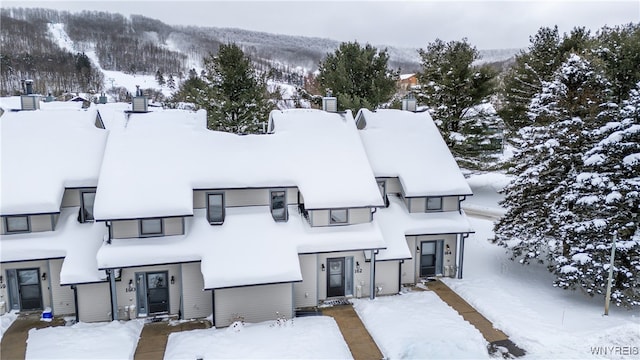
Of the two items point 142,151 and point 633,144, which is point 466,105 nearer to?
point 633,144

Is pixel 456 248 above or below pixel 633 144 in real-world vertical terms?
below

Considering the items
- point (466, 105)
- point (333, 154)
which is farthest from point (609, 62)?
point (333, 154)

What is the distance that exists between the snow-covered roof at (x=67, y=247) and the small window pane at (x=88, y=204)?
406 mm

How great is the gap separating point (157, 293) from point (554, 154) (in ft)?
55.4

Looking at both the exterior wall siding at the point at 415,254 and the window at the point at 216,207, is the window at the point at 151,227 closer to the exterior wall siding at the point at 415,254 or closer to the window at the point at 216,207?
the window at the point at 216,207

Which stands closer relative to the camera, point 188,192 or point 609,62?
point 188,192

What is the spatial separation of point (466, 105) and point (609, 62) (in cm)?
880

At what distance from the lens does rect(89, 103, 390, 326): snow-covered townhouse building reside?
48.7 ft

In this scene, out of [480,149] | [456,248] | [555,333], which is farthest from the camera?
[480,149]

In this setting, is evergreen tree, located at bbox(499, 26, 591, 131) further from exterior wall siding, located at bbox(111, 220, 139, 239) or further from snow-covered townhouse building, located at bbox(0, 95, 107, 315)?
snow-covered townhouse building, located at bbox(0, 95, 107, 315)

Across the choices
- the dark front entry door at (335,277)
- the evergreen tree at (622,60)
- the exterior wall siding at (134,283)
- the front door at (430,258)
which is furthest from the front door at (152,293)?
the evergreen tree at (622,60)

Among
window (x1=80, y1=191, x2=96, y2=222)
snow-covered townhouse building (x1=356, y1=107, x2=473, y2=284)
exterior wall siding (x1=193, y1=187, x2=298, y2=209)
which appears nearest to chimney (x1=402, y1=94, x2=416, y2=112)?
snow-covered townhouse building (x1=356, y1=107, x2=473, y2=284)

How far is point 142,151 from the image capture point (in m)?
16.8

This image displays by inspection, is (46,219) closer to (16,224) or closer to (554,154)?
(16,224)
